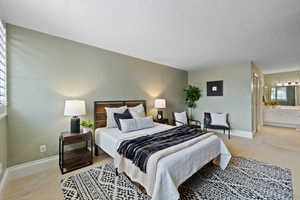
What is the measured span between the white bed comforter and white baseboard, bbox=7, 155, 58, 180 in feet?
3.70

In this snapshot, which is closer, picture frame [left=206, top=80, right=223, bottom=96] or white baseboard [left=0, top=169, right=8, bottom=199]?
white baseboard [left=0, top=169, right=8, bottom=199]

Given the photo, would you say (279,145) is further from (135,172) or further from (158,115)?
(135,172)

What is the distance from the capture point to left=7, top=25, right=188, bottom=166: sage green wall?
2.26 meters

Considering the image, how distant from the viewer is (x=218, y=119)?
4629 millimetres

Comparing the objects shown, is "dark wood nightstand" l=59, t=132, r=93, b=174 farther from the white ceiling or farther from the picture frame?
the picture frame

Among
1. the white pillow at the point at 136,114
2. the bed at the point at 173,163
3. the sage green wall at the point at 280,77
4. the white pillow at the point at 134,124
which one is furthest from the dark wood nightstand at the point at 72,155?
the sage green wall at the point at 280,77

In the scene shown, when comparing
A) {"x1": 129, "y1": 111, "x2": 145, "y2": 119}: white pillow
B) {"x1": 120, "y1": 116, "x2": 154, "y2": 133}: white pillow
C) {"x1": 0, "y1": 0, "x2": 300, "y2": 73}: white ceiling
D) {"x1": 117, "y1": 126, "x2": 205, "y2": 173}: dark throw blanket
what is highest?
{"x1": 0, "y1": 0, "x2": 300, "y2": 73}: white ceiling

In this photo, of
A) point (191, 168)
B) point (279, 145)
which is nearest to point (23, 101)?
point (191, 168)

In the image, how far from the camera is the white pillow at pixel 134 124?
8.98 ft

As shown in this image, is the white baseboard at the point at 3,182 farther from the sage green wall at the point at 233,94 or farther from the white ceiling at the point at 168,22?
the sage green wall at the point at 233,94

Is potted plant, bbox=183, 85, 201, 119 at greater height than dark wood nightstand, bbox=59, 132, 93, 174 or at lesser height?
greater

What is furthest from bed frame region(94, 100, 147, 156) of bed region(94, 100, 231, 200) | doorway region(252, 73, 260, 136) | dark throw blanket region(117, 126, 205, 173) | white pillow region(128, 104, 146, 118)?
doorway region(252, 73, 260, 136)

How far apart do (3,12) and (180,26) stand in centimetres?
261

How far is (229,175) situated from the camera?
7.38ft
